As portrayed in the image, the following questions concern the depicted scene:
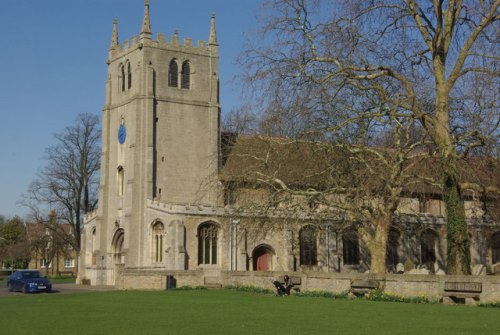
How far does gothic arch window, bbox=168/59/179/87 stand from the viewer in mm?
55938

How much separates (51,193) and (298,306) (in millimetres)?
46574

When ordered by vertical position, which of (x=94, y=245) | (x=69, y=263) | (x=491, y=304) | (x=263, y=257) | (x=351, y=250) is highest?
(x=94, y=245)

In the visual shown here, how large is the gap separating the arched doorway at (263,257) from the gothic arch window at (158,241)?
644cm

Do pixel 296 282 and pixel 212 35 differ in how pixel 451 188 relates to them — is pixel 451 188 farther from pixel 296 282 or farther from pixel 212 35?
pixel 212 35

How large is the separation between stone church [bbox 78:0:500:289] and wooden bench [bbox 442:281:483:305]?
75.2 feet

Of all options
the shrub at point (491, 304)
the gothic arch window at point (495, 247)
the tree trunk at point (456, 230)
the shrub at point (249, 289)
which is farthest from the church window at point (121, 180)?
the shrub at point (491, 304)

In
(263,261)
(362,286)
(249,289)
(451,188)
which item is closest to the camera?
(451,188)

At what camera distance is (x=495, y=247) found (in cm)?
5838

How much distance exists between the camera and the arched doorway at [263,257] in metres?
51.4

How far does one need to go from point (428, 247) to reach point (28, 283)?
30.6 m

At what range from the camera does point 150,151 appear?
175ft

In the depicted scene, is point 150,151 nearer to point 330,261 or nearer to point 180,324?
point 330,261

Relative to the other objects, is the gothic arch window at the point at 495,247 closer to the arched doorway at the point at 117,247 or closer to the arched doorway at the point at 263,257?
the arched doorway at the point at 263,257

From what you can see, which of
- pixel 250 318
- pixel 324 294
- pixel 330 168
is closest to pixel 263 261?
pixel 330 168
